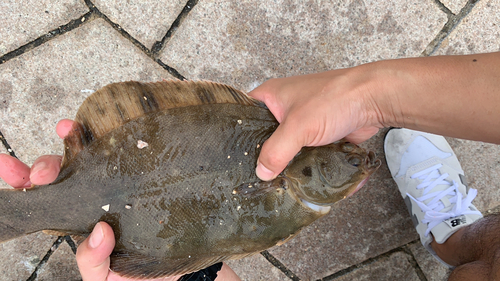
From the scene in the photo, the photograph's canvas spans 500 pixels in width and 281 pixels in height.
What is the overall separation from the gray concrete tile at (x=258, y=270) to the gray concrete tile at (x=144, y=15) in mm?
2343

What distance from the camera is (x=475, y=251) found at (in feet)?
8.27

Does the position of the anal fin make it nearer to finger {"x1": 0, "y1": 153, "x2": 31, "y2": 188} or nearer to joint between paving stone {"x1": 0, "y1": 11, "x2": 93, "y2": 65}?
finger {"x1": 0, "y1": 153, "x2": 31, "y2": 188}

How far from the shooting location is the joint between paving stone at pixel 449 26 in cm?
296

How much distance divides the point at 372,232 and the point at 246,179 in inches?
70.1

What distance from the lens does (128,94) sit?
1.92 m

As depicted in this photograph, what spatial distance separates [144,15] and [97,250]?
2.12m

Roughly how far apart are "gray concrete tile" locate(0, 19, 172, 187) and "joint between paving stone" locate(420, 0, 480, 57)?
294cm

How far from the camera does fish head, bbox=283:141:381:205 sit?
206cm

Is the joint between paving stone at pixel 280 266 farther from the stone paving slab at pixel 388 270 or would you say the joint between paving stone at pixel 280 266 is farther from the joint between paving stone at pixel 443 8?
the joint between paving stone at pixel 443 8

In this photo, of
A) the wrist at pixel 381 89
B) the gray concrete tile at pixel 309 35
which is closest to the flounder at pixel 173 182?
the wrist at pixel 381 89

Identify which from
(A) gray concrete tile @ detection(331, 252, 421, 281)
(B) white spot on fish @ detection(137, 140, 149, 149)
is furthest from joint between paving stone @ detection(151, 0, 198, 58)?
(A) gray concrete tile @ detection(331, 252, 421, 281)

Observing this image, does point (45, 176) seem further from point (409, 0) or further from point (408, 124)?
point (409, 0)

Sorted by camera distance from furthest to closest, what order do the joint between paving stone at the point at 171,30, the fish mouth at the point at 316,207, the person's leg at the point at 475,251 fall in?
the joint between paving stone at the point at 171,30, the person's leg at the point at 475,251, the fish mouth at the point at 316,207

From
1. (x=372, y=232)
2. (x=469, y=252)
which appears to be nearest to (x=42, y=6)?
(x=372, y=232)
